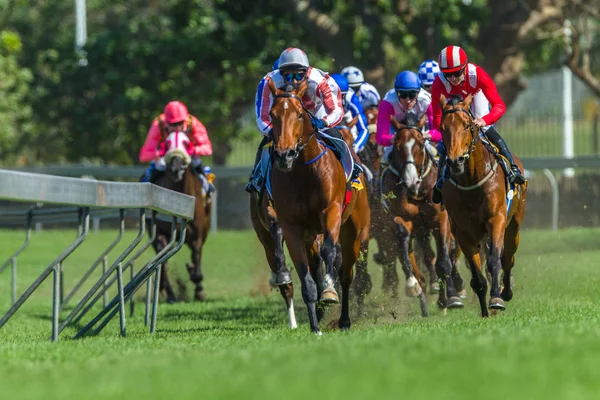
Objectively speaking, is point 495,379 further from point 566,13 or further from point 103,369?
point 566,13

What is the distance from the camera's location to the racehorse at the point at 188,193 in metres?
15.3

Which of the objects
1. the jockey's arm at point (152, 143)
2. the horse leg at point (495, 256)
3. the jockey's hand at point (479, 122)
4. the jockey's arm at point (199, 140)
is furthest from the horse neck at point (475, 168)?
the jockey's arm at point (152, 143)

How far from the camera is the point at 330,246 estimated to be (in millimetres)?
9883

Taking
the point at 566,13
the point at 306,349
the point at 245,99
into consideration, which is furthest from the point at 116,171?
the point at 306,349

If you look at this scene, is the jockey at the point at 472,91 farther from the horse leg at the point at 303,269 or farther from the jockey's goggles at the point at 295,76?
the horse leg at the point at 303,269

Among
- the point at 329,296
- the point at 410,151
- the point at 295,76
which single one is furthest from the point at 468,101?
the point at 329,296

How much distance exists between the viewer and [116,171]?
26359 millimetres

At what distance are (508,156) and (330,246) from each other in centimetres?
272

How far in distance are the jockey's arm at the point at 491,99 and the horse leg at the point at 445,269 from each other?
1.82 m

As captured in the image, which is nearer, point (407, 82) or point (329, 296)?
point (329, 296)

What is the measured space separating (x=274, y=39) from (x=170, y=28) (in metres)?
4.40

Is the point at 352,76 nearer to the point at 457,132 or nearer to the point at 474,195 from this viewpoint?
the point at 474,195

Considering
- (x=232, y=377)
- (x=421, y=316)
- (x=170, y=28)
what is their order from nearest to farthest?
1. (x=232, y=377)
2. (x=421, y=316)
3. (x=170, y=28)

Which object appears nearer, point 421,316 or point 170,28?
point 421,316
